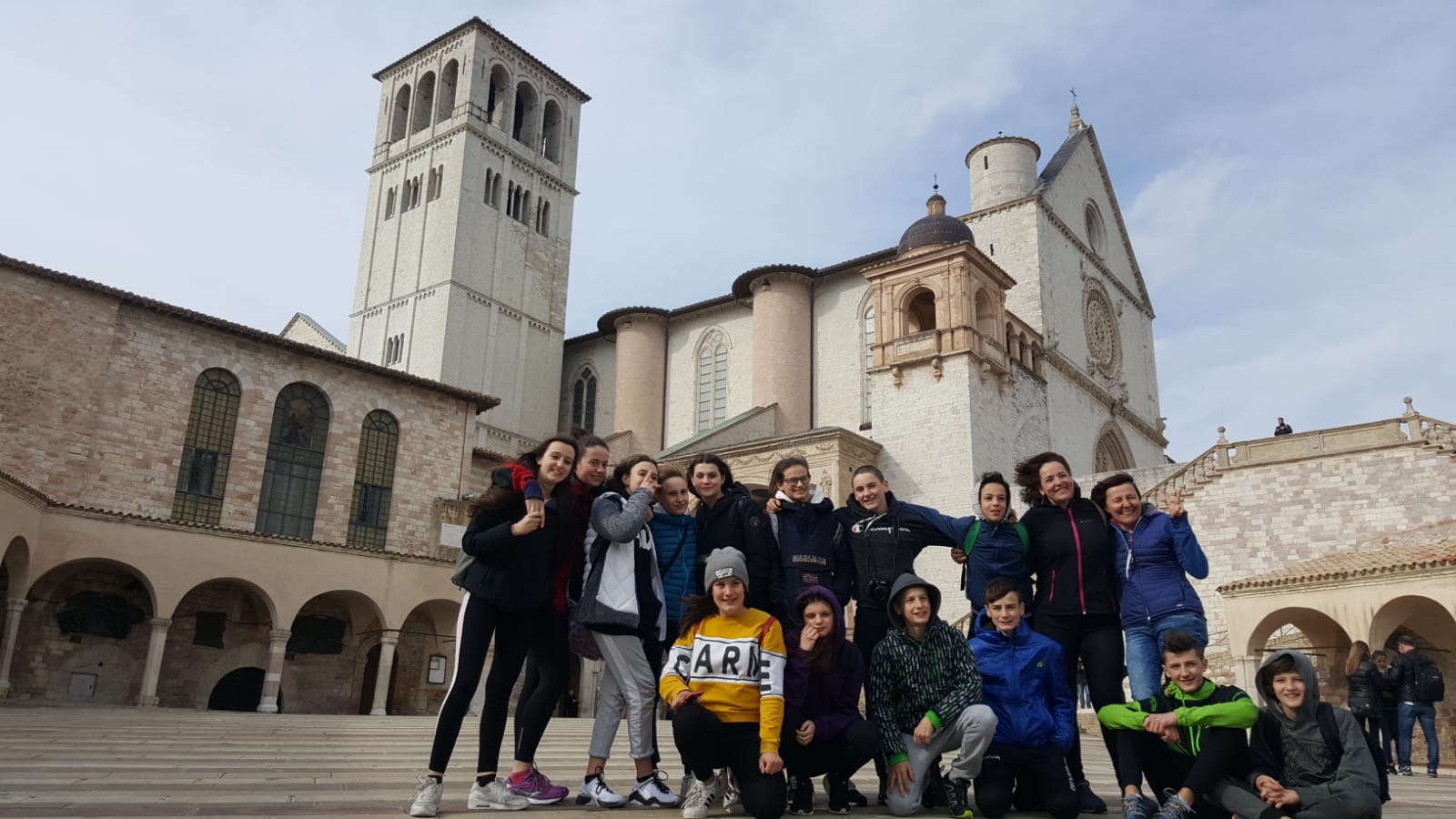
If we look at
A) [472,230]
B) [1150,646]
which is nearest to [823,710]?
[1150,646]

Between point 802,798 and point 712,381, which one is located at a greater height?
point 712,381

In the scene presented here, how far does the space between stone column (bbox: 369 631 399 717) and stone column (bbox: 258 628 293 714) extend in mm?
1854

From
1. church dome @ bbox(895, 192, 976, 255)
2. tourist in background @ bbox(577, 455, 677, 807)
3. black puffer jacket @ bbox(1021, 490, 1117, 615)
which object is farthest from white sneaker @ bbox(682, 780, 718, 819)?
church dome @ bbox(895, 192, 976, 255)

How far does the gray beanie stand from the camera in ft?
16.0

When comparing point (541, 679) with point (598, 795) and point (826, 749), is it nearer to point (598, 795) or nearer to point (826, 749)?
point (598, 795)

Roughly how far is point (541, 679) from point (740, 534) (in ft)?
4.51

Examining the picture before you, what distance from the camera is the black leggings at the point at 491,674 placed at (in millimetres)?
4566

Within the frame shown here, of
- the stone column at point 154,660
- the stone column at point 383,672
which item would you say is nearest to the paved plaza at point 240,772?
the stone column at point 154,660

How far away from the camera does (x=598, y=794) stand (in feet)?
15.1

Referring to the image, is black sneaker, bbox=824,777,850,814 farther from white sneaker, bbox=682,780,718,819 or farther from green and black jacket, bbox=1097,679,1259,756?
green and black jacket, bbox=1097,679,1259,756

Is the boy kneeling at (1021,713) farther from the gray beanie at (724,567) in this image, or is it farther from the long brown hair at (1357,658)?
the long brown hair at (1357,658)

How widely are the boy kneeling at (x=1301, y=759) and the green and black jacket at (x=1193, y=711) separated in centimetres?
18

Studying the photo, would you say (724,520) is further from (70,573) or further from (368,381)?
(368,381)

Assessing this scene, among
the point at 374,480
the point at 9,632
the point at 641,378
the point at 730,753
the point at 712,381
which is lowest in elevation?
the point at 730,753
